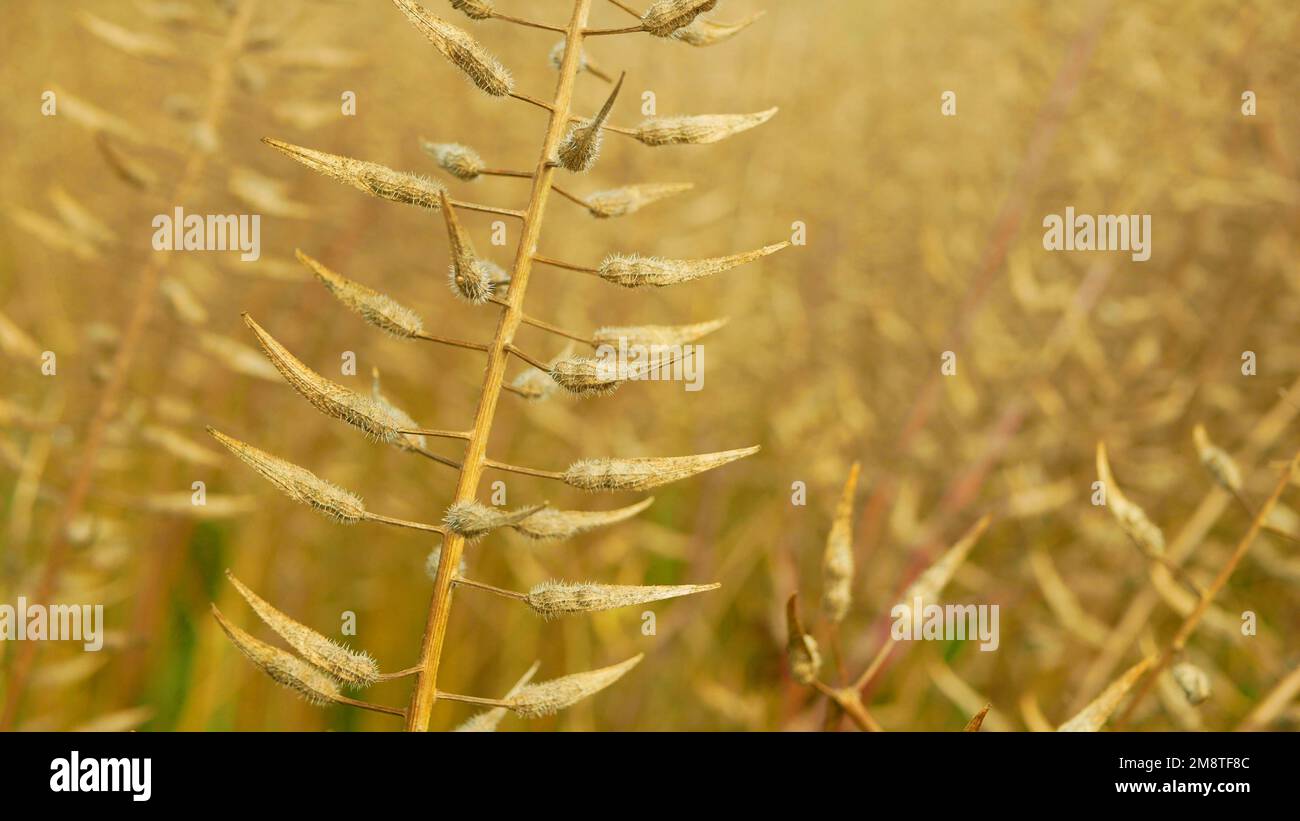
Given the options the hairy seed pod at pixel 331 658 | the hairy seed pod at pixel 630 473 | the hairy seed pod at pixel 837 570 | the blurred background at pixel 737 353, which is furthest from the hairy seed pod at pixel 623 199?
the blurred background at pixel 737 353

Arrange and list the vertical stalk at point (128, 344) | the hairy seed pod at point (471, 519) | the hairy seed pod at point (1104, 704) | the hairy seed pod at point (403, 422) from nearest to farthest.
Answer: the hairy seed pod at point (471, 519), the hairy seed pod at point (403, 422), the hairy seed pod at point (1104, 704), the vertical stalk at point (128, 344)

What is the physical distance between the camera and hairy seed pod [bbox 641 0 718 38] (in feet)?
3.36

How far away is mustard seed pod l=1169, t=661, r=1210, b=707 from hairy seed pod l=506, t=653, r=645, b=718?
826 mm

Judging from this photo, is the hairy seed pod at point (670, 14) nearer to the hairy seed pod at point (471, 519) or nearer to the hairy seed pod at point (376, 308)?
the hairy seed pod at point (376, 308)

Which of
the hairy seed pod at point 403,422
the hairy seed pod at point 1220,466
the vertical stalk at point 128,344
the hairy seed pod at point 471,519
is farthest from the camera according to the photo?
the vertical stalk at point 128,344

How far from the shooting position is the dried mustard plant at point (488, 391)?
0.96 meters

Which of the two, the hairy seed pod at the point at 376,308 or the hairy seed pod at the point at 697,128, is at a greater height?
the hairy seed pod at the point at 697,128

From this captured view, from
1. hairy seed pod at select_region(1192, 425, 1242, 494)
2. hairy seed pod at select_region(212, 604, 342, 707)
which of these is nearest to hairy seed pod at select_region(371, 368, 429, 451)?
hairy seed pod at select_region(212, 604, 342, 707)

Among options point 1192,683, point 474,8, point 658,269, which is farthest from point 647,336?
point 1192,683

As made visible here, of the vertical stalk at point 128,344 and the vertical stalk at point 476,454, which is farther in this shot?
the vertical stalk at point 128,344

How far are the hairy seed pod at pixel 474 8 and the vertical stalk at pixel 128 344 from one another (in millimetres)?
1244

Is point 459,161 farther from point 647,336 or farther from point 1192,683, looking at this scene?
point 1192,683

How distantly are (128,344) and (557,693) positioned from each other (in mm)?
1438

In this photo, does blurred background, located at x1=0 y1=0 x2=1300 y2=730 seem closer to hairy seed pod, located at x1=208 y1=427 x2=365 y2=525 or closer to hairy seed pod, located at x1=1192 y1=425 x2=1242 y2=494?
hairy seed pod, located at x1=1192 y1=425 x2=1242 y2=494
